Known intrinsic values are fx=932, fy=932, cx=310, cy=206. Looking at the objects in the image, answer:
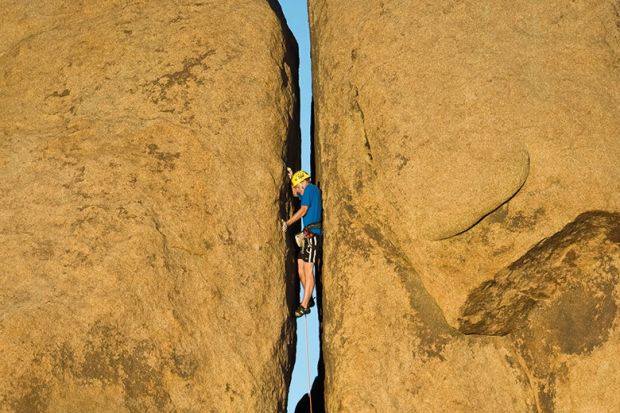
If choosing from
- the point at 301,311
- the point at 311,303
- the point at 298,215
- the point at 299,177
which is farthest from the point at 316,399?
the point at 299,177

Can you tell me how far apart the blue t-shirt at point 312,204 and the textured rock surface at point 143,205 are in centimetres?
31

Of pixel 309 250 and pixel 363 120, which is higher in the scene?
pixel 363 120

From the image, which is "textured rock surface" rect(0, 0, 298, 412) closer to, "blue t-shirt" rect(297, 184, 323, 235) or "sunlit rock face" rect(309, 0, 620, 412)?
"blue t-shirt" rect(297, 184, 323, 235)

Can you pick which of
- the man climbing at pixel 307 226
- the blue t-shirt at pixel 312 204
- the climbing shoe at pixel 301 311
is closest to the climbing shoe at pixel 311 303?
the man climbing at pixel 307 226

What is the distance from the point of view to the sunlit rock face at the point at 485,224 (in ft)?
31.9

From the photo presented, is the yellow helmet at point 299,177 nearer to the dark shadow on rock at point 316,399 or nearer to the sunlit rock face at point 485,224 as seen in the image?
the sunlit rock face at point 485,224

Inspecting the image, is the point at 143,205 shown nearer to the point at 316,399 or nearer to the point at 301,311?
the point at 301,311

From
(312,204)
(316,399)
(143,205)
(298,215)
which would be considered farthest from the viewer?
(316,399)

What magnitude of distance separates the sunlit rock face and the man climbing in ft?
1.04

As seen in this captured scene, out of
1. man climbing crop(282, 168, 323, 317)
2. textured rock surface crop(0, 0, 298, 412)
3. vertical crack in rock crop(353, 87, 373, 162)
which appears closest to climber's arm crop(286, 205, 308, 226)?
man climbing crop(282, 168, 323, 317)

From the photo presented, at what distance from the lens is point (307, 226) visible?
1096 centimetres

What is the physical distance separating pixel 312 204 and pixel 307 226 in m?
0.27

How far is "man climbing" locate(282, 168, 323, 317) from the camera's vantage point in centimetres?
1090

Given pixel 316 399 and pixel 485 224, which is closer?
pixel 485 224
